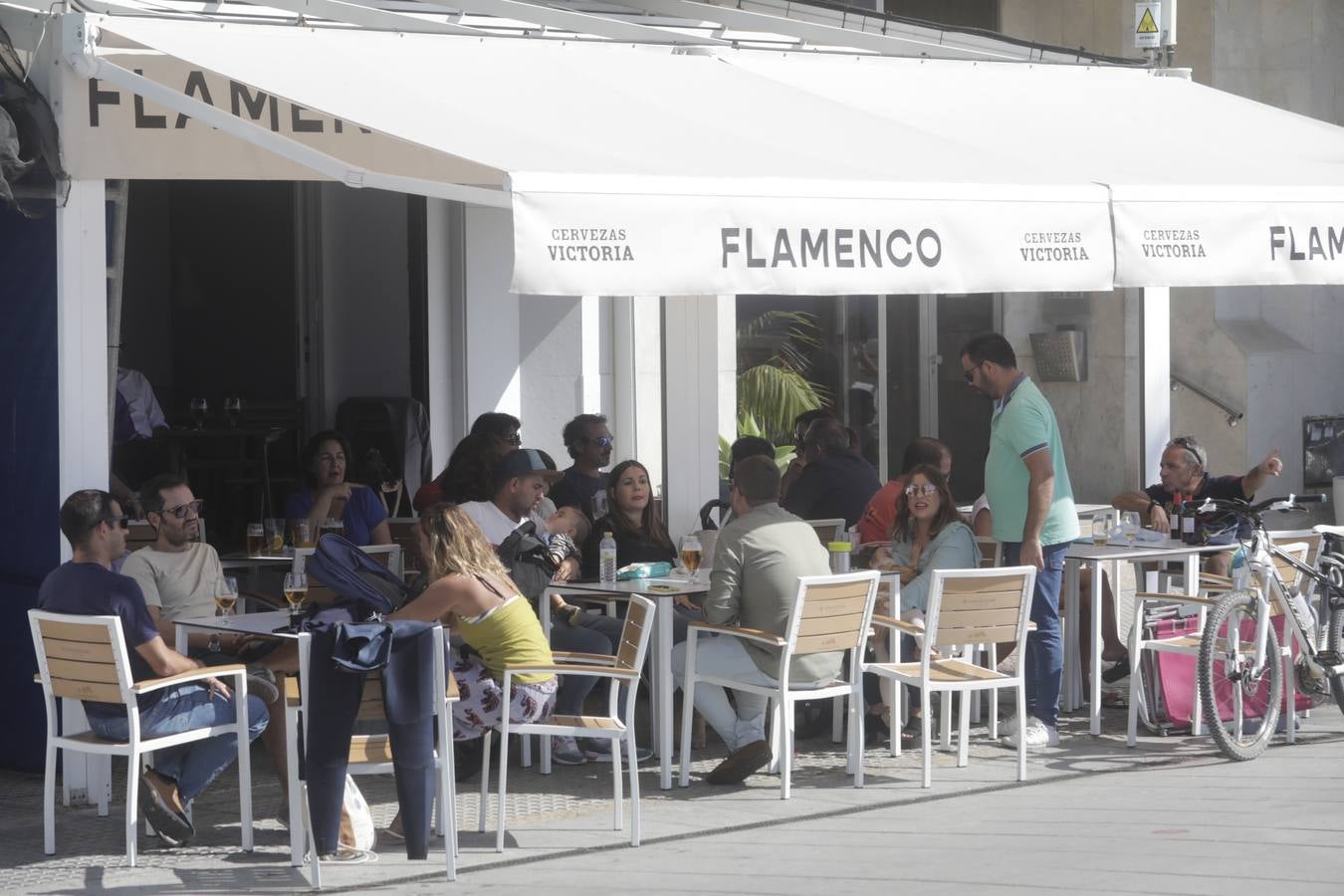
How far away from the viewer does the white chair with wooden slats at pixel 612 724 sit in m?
6.45

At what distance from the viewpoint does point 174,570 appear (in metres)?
7.14

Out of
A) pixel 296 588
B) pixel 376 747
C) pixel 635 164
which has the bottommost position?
pixel 376 747

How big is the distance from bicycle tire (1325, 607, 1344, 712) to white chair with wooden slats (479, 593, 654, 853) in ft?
10.4

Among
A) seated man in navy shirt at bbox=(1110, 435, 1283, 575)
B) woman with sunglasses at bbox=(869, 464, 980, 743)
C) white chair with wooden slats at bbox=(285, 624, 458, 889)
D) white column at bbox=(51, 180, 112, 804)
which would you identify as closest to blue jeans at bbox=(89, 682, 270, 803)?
white chair with wooden slats at bbox=(285, 624, 458, 889)

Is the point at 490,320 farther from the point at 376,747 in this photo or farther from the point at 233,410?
the point at 376,747

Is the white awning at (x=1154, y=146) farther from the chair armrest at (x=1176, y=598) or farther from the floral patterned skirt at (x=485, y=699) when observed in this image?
the floral patterned skirt at (x=485, y=699)

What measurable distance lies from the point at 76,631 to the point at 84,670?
0.13m

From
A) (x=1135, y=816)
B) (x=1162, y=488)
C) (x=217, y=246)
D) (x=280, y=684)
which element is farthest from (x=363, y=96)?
(x=217, y=246)

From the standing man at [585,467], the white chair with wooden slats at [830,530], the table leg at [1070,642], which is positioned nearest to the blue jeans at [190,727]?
the standing man at [585,467]

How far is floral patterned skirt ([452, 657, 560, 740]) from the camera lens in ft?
21.7

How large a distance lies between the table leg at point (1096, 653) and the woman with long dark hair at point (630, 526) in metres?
1.88

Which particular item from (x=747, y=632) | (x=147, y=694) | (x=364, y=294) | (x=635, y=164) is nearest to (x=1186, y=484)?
(x=747, y=632)

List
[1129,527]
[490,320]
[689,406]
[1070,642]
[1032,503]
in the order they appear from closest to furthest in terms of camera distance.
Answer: [1032,503] < [1070,642] < [1129,527] < [689,406] < [490,320]

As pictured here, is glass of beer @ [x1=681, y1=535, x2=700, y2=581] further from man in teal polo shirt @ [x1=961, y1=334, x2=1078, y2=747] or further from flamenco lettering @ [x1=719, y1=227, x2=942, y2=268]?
flamenco lettering @ [x1=719, y1=227, x2=942, y2=268]
